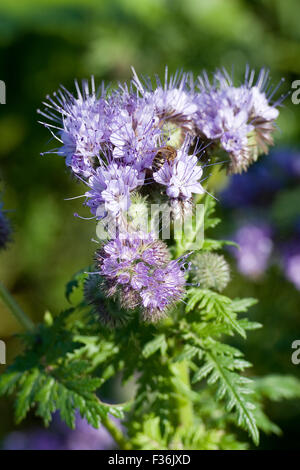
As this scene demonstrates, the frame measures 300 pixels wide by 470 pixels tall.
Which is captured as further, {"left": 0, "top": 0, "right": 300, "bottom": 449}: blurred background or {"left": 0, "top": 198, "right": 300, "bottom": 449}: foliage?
{"left": 0, "top": 0, "right": 300, "bottom": 449}: blurred background

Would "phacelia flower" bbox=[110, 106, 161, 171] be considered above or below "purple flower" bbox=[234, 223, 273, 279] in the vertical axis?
above

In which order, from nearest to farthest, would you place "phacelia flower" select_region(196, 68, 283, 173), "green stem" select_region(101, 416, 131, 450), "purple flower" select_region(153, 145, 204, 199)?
"purple flower" select_region(153, 145, 204, 199)
"phacelia flower" select_region(196, 68, 283, 173)
"green stem" select_region(101, 416, 131, 450)

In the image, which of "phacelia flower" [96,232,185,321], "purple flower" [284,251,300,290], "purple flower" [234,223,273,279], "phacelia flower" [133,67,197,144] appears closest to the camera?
"phacelia flower" [96,232,185,321]

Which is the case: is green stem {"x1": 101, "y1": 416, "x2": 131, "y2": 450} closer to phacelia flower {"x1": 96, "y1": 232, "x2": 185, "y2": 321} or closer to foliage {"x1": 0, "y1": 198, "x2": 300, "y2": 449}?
foliage {"x1": 0, "y1": 198, "x2": 300, "y2": 449}

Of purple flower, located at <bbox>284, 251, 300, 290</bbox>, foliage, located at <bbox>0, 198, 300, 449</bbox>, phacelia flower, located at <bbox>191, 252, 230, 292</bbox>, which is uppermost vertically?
phacelia flower, located at <bbox>191, 252, 230, 292</bbox>

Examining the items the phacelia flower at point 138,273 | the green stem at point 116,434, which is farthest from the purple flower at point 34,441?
the phacelia flower at point 138,273

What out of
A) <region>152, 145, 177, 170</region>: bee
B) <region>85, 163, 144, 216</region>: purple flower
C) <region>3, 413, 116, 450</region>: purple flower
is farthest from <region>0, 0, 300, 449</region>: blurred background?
<region>85, 163, 144, 216</region>: purple flower

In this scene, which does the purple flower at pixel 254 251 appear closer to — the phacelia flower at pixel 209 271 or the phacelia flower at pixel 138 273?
the phacelia flower at pixel 209 271

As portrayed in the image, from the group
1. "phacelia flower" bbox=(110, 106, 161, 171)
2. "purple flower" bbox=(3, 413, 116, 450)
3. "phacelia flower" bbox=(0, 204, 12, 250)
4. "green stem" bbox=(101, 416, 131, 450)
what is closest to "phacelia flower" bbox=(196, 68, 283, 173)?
"phacelia flower" bbox=(110, 106, 161, 171)

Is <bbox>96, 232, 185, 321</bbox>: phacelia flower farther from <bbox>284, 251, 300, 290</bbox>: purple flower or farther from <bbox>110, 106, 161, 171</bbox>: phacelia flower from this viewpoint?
<bbox>284, 251, 300, 290</bbox>: purple flower

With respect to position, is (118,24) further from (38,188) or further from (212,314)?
(212,314)
